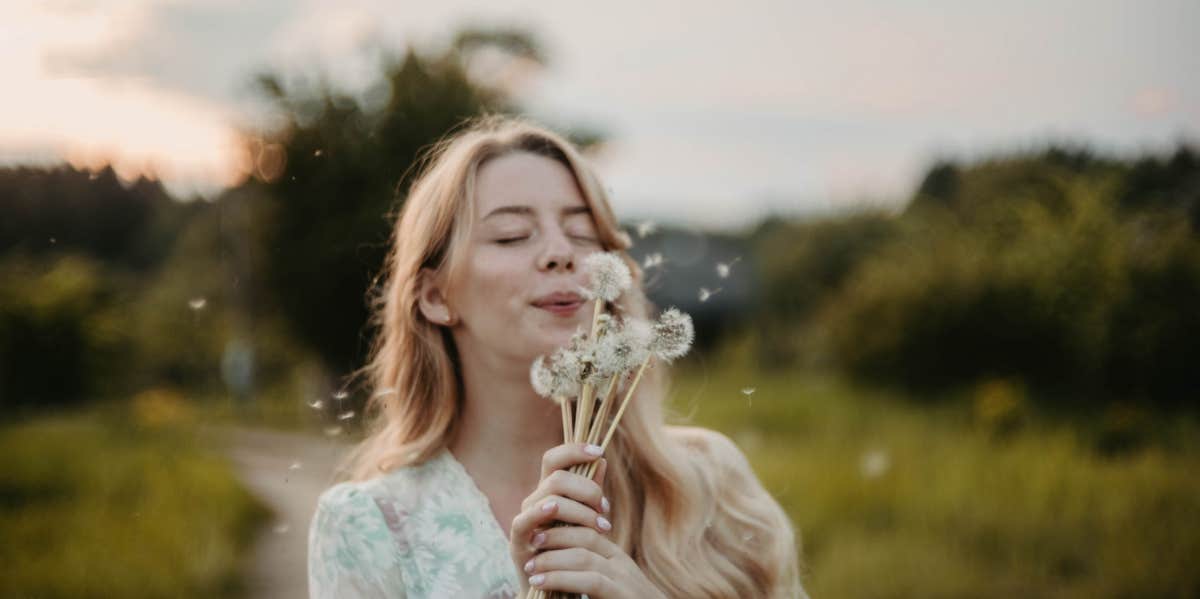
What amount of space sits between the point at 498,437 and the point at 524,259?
0.48 m

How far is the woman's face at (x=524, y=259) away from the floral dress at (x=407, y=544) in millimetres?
388

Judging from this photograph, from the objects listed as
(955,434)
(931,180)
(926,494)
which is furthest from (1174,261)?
(931,180)

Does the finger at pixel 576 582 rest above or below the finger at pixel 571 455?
below

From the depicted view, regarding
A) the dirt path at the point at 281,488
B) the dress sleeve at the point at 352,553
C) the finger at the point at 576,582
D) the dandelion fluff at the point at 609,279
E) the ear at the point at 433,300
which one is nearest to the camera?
the finger at the point at 576,582

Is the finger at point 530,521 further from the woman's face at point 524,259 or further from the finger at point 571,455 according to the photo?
the woman's face at point 524,259

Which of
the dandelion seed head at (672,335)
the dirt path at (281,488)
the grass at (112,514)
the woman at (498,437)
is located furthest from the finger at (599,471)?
the grass at (112,514)

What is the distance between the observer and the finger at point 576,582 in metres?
1.52

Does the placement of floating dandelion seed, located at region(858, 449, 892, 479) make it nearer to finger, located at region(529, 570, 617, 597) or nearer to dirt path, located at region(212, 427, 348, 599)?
dirt path, located at region(212, 427, 348, 599)

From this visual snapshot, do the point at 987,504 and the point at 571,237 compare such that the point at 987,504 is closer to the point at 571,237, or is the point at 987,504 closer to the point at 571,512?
the point at 571,237

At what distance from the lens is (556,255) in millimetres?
1961

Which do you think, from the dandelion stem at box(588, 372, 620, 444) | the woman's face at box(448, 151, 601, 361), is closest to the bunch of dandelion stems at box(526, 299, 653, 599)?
the dandelion stem at box(588, 372, 620, 444)

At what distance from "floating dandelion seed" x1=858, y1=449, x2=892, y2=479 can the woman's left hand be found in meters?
5.46

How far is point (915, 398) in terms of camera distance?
8711 mm

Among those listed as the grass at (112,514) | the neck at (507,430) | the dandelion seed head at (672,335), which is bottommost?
the grass at (112,514)
